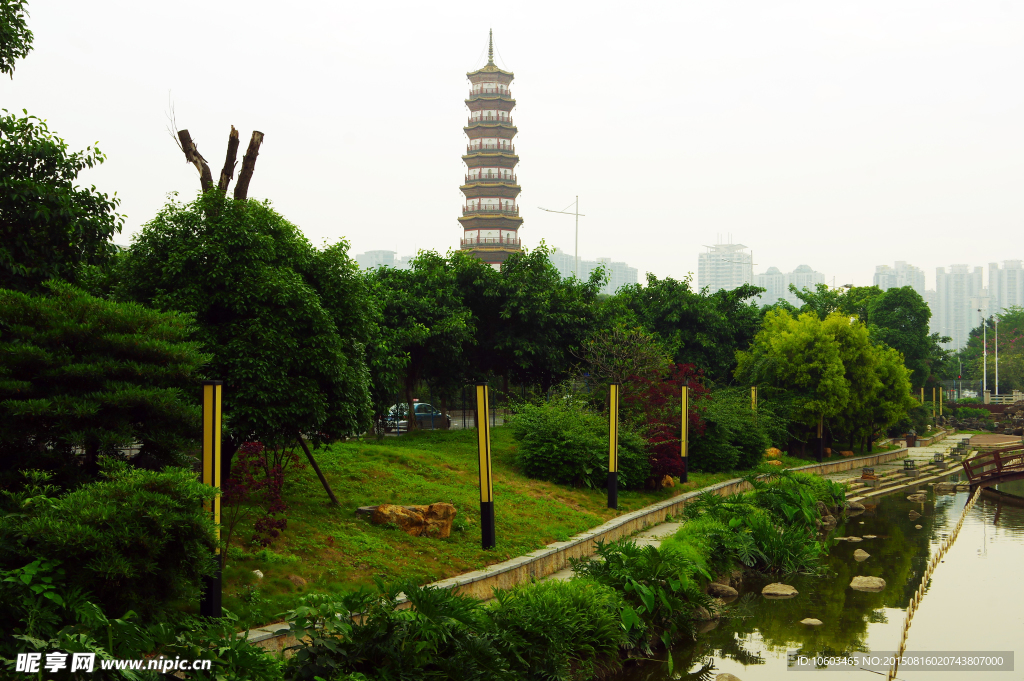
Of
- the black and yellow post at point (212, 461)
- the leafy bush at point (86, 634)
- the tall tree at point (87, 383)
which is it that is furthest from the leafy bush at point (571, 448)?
the leafy bush at point (86, 634)

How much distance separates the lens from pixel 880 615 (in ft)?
35.9

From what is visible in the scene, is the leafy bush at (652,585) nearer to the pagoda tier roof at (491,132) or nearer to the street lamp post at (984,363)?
the pagoda tier roof at (491,132)

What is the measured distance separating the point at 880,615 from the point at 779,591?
146cm

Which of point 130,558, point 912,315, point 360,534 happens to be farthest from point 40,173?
point 912,315

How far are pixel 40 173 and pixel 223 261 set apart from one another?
125 inches

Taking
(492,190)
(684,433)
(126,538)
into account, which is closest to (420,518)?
(126,538)

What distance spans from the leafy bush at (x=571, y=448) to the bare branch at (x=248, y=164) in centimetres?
776

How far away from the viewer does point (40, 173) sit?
995 centimetres

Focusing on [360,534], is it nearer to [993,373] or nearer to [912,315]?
[912,315]

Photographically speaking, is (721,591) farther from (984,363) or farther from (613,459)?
(984,363)

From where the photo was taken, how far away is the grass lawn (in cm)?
781

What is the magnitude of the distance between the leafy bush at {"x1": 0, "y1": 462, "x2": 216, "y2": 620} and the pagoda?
55829 mm

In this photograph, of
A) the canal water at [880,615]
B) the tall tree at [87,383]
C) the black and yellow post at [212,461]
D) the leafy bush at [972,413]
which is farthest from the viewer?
the leafy bush at [972,413]

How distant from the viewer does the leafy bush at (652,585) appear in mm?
9094
